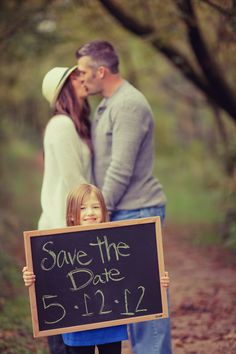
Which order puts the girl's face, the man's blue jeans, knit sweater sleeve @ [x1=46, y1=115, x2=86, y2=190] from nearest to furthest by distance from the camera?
the girl's face < knit sweater sleeve @ [x1=46, y1=115, x2=86, y2=190] < the man's blue jeans

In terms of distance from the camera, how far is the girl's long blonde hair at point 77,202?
361cm

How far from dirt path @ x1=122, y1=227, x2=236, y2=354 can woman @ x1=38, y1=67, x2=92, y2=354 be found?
64.8 inches

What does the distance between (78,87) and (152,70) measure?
934 centimetres

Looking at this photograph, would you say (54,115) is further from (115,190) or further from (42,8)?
(42,8)

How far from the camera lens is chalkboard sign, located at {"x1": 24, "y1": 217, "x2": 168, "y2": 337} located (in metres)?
3.41

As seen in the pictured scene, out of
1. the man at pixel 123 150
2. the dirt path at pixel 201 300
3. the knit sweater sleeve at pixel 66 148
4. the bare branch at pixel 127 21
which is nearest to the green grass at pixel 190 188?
the dirt path at pixel 201 300

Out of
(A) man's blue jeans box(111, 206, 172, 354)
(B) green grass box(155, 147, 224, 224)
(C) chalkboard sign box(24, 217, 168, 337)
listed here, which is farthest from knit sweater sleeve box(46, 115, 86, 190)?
(B) green grass box(155, 147, 224, 224)

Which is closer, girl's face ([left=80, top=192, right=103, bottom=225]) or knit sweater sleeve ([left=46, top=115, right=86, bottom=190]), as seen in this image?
girl's face ([left=80, top=192, right=103, bottom=225])

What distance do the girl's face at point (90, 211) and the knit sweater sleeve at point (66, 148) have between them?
328mm

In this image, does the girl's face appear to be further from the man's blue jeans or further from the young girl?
the man's blue jeans

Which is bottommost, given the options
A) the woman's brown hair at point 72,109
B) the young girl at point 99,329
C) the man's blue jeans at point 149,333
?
the man's blue jeans at point 149,333

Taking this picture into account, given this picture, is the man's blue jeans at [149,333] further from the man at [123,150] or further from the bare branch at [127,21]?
the bare branch at [127,21]

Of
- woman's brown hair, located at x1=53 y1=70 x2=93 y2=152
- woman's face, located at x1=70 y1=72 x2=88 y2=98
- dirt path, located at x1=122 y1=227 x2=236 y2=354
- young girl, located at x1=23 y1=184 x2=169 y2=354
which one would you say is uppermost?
woman's face, located at x1=70 y1=72 x2=88 y2=98

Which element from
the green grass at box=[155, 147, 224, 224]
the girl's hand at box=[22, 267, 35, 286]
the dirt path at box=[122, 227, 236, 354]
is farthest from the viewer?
the green grass at box=[155, 147, 224, 224]
